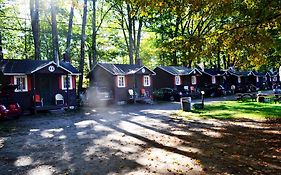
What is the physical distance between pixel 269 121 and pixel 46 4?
83.4ft

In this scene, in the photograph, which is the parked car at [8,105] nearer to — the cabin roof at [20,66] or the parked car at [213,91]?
the cabin roof at [20,66]

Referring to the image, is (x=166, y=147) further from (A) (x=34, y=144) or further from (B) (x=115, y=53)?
(B) (x=115, y=53)

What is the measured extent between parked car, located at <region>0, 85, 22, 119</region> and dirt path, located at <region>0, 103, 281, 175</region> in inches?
170

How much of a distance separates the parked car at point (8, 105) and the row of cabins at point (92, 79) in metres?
0.62

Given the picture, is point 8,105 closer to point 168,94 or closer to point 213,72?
point 168,94

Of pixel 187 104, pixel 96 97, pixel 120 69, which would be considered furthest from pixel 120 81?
pixel 187 104

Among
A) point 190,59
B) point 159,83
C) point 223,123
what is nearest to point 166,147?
point 190,59

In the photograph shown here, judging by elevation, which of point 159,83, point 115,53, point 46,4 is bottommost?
point 159,83

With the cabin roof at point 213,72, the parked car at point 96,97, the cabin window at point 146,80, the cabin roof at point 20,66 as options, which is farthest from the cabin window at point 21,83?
the cabin roof at point 213,72

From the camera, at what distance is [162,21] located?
146 ft

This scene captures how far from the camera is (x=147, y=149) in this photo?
9203 millimetres

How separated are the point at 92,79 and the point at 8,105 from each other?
15.9m

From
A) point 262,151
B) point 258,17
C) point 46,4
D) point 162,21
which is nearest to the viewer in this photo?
point 262,151

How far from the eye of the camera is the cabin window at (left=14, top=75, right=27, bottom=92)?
889 inches
